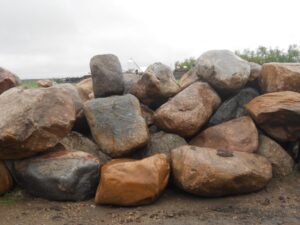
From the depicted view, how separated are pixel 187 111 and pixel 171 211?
4.53 feet

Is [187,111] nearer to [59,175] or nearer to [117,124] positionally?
[117,124]

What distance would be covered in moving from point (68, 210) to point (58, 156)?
2.13 feet

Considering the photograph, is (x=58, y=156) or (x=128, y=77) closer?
(x=58, y=156)

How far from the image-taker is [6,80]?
18.9ft

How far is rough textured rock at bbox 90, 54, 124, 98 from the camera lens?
548 cm

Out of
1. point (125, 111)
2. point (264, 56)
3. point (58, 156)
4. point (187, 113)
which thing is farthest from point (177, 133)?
point (264, 56)

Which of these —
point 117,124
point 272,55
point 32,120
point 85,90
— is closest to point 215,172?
point 117,124

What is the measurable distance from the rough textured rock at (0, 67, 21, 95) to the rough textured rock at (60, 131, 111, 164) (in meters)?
1.11

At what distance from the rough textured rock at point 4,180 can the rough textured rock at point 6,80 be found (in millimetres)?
1276

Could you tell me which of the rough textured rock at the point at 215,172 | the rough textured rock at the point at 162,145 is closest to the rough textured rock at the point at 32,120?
the rough textured rock at the point at 162,145

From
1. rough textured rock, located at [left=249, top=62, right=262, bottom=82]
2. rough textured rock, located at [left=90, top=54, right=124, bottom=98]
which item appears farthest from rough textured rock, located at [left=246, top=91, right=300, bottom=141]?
rough textured rock, located at [left=90, top=54, right=124, bottom=98]

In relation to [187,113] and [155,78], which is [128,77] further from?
[187,113]

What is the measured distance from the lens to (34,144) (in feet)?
15.5

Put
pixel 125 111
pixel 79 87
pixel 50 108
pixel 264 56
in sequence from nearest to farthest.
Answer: pixel 50 108
pixel 125 111
pixel 79 87
pixel 264 56
